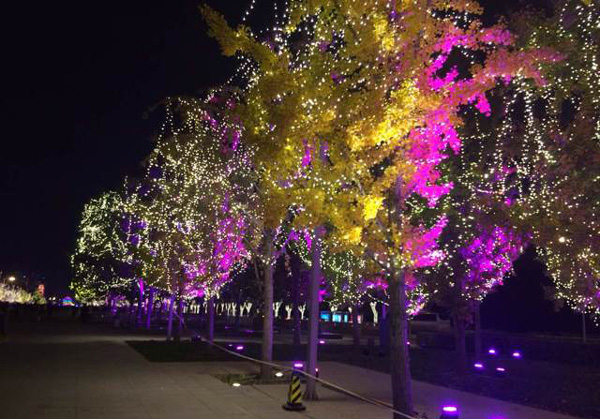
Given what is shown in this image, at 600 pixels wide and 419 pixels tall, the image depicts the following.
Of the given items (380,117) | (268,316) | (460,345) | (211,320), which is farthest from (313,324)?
(211,320)

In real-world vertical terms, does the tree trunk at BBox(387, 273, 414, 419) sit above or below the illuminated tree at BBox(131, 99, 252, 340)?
below

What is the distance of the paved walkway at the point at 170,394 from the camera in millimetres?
10156

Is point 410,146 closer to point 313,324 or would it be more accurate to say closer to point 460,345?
point 313,324

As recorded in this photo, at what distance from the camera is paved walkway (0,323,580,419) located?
10156mm

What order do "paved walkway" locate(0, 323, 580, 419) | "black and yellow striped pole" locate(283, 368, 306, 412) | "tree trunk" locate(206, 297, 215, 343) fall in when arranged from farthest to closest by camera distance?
"tree trunk" locate(206, 297, 215, 343) < "black and yellow striped pole" locate(283, 368, 306, 412) < "paved walkway" locate(0, 323, 580, 419)

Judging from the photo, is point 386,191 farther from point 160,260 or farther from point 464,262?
point 160,260

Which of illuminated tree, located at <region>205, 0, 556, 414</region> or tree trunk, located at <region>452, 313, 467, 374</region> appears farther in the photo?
tree trunk, located at <region>452, 313, 467, 374</region>

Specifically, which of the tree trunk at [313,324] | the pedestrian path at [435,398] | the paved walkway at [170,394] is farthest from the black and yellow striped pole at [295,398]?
the pedestrian path at [435,398]

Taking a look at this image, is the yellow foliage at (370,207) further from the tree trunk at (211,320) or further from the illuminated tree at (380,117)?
the tree trunk at (211,320)

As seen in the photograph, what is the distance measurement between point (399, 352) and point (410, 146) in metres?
2.80

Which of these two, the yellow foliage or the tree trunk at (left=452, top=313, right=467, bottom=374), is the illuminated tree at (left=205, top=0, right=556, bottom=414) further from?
the tree trunk at (left=452, top=313, right=467, bottom=374)

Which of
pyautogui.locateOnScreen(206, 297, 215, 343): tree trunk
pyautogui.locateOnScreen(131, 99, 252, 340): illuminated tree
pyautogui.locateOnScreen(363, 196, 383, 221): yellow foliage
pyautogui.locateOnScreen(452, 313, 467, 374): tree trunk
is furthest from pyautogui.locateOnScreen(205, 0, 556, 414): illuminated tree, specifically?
pyautogui.locateOnScreen(206, 297, 215, 343): tree trunk

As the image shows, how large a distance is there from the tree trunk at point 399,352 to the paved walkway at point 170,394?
2.26 meters

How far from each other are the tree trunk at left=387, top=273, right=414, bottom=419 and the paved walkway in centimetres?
226
